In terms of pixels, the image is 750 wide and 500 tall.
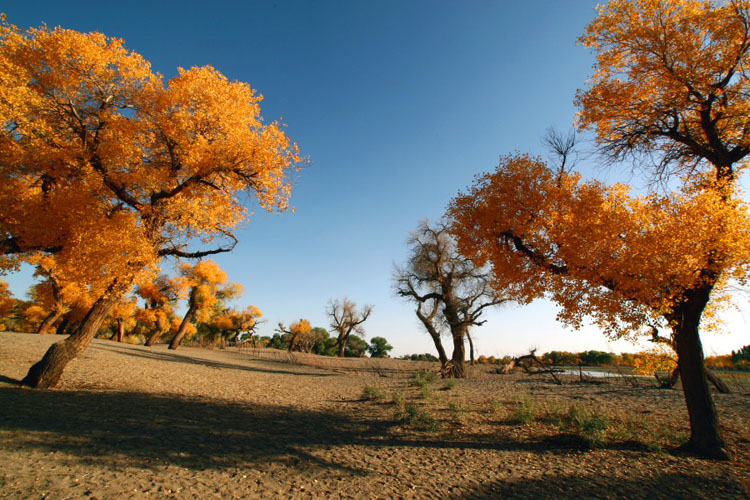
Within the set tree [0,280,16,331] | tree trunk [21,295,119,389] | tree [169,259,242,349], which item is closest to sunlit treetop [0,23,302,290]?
tree trunk [21,295,119,389]

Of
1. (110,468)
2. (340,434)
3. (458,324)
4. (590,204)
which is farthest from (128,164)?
(458,324)

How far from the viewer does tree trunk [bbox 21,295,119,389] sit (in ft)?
28.1

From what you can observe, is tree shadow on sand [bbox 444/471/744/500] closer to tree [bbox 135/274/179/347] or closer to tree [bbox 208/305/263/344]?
tree [bbox 135/274/179/347]

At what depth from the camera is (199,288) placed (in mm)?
27812

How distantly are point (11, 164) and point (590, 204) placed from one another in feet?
47.2

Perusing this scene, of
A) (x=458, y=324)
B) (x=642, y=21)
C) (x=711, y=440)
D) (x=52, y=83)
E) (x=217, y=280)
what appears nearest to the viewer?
(x=711, y=440)

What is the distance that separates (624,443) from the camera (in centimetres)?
661

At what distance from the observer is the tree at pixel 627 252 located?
6.14 m

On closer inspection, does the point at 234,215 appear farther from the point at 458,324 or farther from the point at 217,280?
the point at 217,280

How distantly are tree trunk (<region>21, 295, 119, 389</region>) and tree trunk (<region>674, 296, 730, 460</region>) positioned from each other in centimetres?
1441

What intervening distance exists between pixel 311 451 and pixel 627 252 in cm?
749

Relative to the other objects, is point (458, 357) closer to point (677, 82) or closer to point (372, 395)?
point (372, 395)

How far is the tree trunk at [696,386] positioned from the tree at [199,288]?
30264 mm

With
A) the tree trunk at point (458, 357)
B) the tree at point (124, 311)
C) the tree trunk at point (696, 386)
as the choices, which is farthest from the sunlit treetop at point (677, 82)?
the tree at point (124, 311)
